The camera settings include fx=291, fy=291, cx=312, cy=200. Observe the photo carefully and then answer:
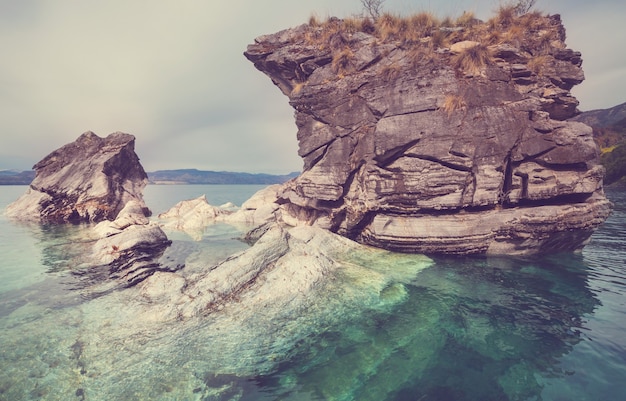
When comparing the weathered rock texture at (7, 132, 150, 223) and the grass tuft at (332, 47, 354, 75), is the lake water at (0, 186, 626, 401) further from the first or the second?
the weathered rock texture at (7, 132, 150, 223)

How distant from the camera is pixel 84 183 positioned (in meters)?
41.1

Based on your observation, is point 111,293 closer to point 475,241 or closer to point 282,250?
point 282,250

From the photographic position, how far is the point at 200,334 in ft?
34.6

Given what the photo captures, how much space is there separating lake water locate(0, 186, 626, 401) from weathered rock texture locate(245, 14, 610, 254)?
4.45 metres

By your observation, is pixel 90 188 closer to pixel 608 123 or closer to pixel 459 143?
pixel 459 143

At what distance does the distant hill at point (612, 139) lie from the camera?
73.6m

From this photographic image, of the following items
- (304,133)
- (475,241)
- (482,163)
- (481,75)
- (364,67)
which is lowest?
(475,241)

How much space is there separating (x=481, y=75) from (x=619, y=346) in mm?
17594

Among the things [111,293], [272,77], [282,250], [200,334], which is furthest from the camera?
[272,77]

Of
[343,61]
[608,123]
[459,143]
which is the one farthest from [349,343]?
[608,123]

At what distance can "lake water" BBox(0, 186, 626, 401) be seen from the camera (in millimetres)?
8078

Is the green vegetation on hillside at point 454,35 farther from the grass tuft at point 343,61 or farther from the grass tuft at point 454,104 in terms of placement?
the grass tuft at point 454,104

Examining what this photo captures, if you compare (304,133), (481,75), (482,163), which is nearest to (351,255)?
(482,163)

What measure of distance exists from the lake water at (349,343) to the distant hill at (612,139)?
38.7 metres
